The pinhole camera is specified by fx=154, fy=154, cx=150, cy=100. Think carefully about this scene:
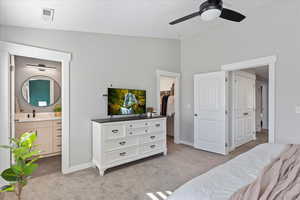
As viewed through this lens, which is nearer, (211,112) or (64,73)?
(64,73)

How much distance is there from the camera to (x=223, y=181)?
1.07 metres

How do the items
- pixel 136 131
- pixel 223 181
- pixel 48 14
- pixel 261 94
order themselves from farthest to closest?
pixel 261 94 < pixel 136 131 < pixel 48 14 < pixel 223 181

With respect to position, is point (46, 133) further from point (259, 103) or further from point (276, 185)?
point (259, 103)

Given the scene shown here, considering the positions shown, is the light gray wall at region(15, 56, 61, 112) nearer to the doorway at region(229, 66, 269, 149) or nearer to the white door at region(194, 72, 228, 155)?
the white door at region(194, 72, 228, 155)

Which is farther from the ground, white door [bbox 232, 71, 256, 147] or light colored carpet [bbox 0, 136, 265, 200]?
white door [bbox 232, 71, 256, 147]

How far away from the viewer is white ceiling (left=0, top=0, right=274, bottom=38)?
204 cm

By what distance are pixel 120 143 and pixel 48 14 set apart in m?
2.30

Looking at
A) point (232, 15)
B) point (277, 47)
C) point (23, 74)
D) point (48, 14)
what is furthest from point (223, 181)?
point (23, 74)

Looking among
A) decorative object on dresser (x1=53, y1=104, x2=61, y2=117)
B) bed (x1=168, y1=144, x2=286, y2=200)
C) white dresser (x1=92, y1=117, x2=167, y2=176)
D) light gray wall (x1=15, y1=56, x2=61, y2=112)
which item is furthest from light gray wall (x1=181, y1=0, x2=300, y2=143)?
light gray wall (x1=15, y1=56, x2=61, y2=112)

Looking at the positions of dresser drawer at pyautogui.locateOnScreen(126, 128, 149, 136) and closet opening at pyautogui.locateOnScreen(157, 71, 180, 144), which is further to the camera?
closet opening at pyautogui.locateOnScreen(157, 71, 180, 144)

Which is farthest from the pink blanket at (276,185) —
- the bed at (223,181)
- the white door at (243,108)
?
the white door at (243,108)

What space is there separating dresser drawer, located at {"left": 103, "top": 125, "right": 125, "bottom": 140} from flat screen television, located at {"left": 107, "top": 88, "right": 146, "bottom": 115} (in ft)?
1.45

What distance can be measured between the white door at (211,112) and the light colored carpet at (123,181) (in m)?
0.53

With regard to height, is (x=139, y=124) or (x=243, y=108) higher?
(x=243, y=108)
